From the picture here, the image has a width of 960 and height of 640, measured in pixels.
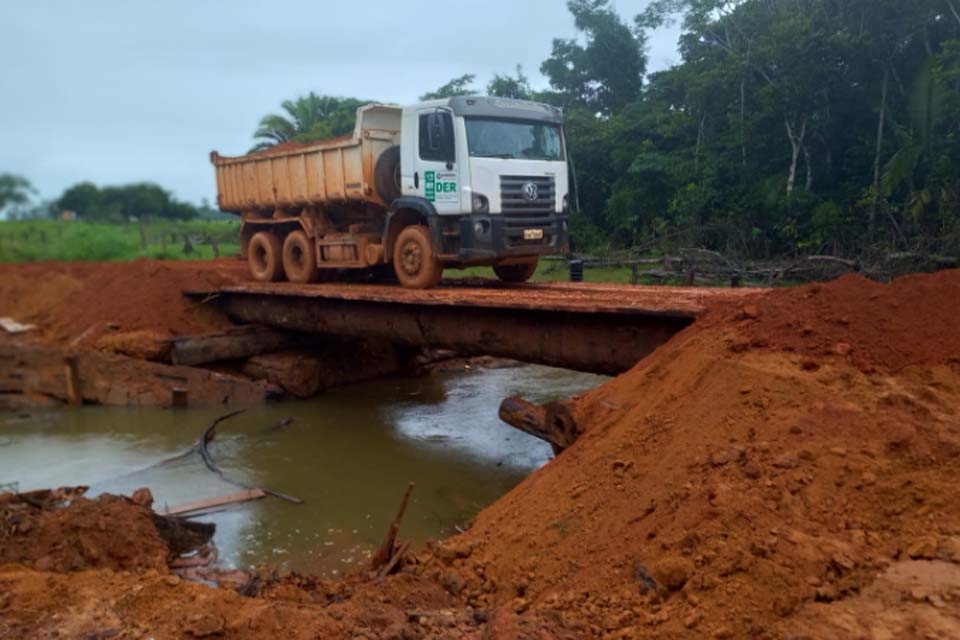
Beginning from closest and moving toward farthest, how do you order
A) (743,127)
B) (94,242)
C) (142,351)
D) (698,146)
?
(142,351) < (743,127) < (698,146) < (94,242)

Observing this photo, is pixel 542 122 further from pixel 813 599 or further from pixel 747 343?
pixel 813 599

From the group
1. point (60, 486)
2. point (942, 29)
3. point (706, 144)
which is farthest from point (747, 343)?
point (706, 144)

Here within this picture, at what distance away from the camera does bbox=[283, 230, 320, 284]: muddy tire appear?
12.5 meters

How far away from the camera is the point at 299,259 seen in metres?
13.0

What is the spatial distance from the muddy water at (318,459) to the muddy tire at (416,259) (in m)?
2.06

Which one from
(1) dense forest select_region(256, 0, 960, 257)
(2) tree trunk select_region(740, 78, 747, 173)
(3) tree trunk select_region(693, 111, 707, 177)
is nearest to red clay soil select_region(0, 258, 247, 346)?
(1) dense forest select_region(256, 0, 960, 257)

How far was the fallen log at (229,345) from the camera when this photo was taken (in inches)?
476

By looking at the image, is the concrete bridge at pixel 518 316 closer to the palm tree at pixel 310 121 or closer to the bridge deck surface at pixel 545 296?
the bridge deck surface at pixel 545 296

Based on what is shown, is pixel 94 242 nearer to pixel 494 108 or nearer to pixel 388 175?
pixel 388 175

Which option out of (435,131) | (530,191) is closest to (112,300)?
(435,131)

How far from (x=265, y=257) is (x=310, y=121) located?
1919 centimetres

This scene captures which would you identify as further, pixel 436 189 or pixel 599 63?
pixel 599 63

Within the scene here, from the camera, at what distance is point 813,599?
344 cm

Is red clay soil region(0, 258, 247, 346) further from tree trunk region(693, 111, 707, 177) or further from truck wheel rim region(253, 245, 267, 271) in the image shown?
tree trunk region(693, 111, 707, 177)
